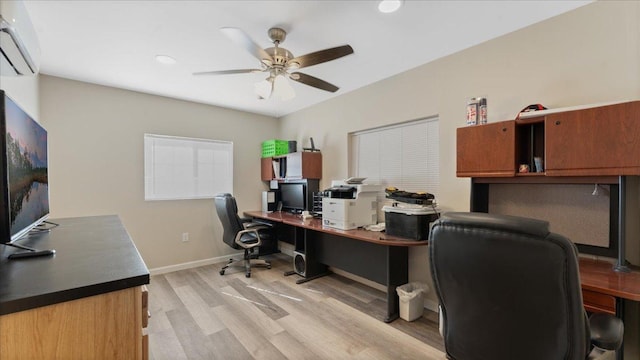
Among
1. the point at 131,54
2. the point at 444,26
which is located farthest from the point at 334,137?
the point at 131,54

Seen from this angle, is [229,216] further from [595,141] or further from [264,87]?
[595,141]

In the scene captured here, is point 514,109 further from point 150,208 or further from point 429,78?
point 150,208

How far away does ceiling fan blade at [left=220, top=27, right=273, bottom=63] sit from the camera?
67.0 inches

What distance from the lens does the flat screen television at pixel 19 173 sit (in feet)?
3.17

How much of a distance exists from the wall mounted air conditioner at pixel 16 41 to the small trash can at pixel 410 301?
3157mm

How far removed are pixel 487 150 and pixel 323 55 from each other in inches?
55.5

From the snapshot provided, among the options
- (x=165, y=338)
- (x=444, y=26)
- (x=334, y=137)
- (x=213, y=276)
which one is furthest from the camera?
(x=334, y=137)

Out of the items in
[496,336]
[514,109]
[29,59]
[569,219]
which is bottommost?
[496,336]

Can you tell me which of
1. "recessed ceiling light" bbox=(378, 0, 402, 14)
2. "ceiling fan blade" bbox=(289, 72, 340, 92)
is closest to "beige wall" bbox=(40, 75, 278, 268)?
"ceiling fan blade" bbox=(289, 72, 340, 92)

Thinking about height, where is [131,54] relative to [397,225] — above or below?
above

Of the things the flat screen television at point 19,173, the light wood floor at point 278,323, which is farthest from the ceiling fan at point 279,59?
the light wood floor at point 278,323

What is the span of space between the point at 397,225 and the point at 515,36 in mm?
1844

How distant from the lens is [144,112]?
146 inches

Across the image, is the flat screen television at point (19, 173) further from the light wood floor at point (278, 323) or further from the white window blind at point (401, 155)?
the white window blind at point (401, 155)
